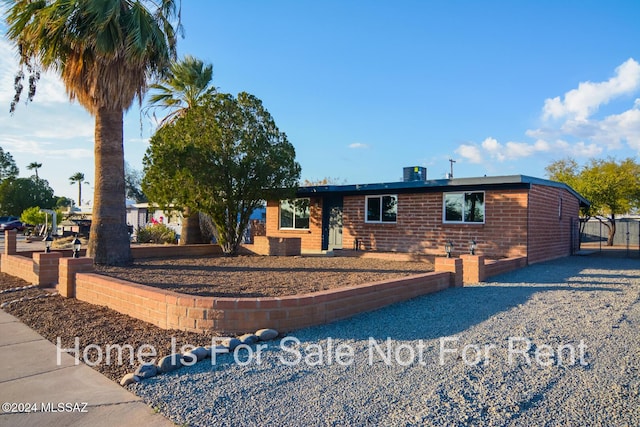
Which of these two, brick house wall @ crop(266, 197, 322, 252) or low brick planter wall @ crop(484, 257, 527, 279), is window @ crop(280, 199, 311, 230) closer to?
brick house wall @ crop(266, 197, 322, 252)

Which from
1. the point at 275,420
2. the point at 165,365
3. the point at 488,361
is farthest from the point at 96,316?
the point at 488,361

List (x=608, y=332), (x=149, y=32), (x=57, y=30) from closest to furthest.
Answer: (x=608, y=332) → (x=57, y=30) → (x=149, y=32)

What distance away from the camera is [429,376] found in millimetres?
4156

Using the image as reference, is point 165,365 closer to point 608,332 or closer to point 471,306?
point 471,306

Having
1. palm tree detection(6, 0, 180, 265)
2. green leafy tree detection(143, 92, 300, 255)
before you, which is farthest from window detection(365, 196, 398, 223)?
palm tree detection(6, 0, 180, 265)

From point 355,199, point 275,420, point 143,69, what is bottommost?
point 275,420

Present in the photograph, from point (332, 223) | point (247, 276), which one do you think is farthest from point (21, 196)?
point (247, 276)

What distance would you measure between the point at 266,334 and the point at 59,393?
85.2 inches

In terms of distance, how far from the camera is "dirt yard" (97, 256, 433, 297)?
771 cm

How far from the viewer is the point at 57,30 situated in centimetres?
1006

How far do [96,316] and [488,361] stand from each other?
17.4 ft

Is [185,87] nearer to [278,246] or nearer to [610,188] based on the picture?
[278,246]

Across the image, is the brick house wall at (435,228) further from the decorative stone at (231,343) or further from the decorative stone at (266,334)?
the decorative stone at (231,343)

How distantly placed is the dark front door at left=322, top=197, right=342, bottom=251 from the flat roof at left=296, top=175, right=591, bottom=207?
1.74ft
